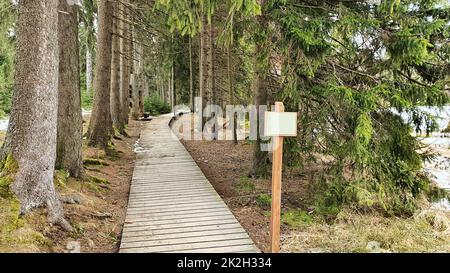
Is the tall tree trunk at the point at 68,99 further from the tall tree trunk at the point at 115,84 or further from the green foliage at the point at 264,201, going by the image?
the tall tree trunk at the point at 115,84

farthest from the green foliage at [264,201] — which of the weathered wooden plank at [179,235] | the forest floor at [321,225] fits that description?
the weathered wooden plank at [179,235]

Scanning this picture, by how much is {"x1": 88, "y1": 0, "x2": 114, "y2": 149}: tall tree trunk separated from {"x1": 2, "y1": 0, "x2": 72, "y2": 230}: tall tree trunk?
6017 mm

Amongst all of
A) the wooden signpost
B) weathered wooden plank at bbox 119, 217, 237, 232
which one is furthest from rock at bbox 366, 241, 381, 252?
weathered wooden plank at bbox 119, 217, 237, 232

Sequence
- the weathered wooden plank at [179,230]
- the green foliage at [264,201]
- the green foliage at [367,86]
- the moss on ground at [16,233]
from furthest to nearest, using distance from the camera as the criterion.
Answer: the green foliage at [264,201] < the green foliage at [367,86] < the weathered wooden plank at [179,230] < the moss on ground at [16,233]

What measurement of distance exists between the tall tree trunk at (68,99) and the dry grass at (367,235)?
4.63 metres

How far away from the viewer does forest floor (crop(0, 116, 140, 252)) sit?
4629 mm

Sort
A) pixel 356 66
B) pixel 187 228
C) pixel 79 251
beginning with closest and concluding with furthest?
pixel 79 251
pixel 187 228
pixel 356 66

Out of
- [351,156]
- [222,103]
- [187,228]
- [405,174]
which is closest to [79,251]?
[187,228]

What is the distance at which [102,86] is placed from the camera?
1163cm

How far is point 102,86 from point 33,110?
6.57 meters

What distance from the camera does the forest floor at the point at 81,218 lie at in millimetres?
4629
